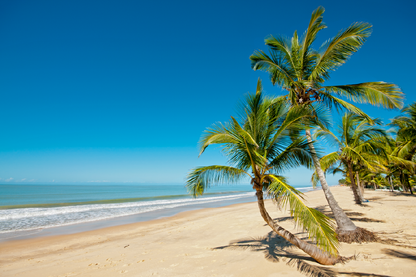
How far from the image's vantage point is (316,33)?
6.80m

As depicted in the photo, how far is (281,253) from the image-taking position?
17.4 feet

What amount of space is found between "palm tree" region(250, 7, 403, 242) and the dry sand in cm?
146

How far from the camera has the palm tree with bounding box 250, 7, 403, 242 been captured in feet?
19.3

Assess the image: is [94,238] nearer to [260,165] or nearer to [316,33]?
[260,165]

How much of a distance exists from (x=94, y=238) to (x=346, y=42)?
505 inches

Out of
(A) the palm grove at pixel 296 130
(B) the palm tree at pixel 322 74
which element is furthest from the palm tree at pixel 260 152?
(B) the palm tree at pixel 322 74

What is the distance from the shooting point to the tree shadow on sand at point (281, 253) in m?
4.01

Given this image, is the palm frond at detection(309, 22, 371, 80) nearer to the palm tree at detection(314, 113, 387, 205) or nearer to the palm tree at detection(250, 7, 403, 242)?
the palm tree at detection(250, 7, 403, 242)

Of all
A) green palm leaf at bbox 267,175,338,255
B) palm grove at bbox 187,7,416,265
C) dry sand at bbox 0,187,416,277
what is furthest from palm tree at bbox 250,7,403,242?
green palm leaf at bbox 267,175,338,255

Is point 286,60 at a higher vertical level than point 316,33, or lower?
lower

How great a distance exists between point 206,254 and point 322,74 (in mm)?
7254

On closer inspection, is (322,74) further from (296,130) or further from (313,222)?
(313,222)

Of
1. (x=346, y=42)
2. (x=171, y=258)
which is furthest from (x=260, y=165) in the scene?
(x=346, y=42)

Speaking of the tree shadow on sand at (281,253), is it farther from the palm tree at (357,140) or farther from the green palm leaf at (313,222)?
the palm tree at (357,140)
